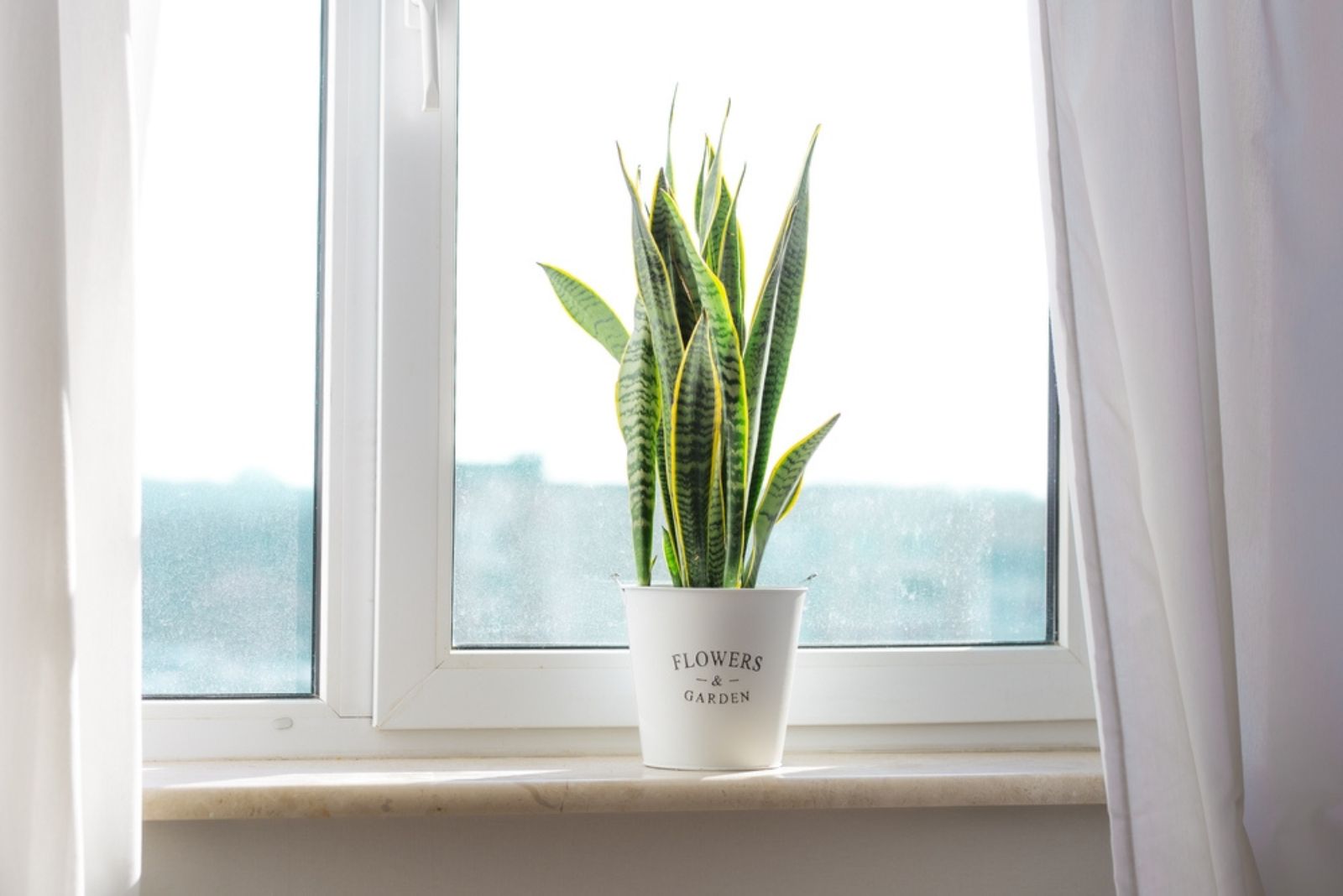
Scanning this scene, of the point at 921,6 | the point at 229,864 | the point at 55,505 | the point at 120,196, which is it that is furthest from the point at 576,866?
the point at 921,6

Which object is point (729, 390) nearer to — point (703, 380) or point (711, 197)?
point (703, 380)

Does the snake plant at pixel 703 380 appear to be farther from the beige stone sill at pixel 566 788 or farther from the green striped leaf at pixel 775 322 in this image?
the beige stone sill at pixel 566 788

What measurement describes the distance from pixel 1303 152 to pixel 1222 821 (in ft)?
1.95

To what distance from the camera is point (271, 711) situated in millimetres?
1257

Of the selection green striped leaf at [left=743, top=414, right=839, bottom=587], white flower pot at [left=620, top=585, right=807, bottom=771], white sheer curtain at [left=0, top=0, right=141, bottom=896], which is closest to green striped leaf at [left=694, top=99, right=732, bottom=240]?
green striped leaf at [left=743, top=414, right=839, bottom=587]

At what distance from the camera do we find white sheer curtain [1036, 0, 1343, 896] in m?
1.02

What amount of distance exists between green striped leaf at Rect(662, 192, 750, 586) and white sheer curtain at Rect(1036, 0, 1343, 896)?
0.96ft

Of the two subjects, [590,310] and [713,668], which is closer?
[713,668]

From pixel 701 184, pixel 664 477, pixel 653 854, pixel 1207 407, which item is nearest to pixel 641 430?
pixel 664 477

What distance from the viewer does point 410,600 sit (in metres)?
1.27

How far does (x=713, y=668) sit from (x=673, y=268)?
393 millimetres

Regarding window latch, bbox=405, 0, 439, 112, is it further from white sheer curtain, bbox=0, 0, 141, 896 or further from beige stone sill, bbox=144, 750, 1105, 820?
beige stone sill, bbox=144, 750, 1105, 820

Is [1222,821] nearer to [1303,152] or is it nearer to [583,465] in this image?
[1303,152]

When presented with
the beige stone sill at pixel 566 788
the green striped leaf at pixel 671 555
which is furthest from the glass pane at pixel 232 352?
the green striped leaf at pixel 671 555
